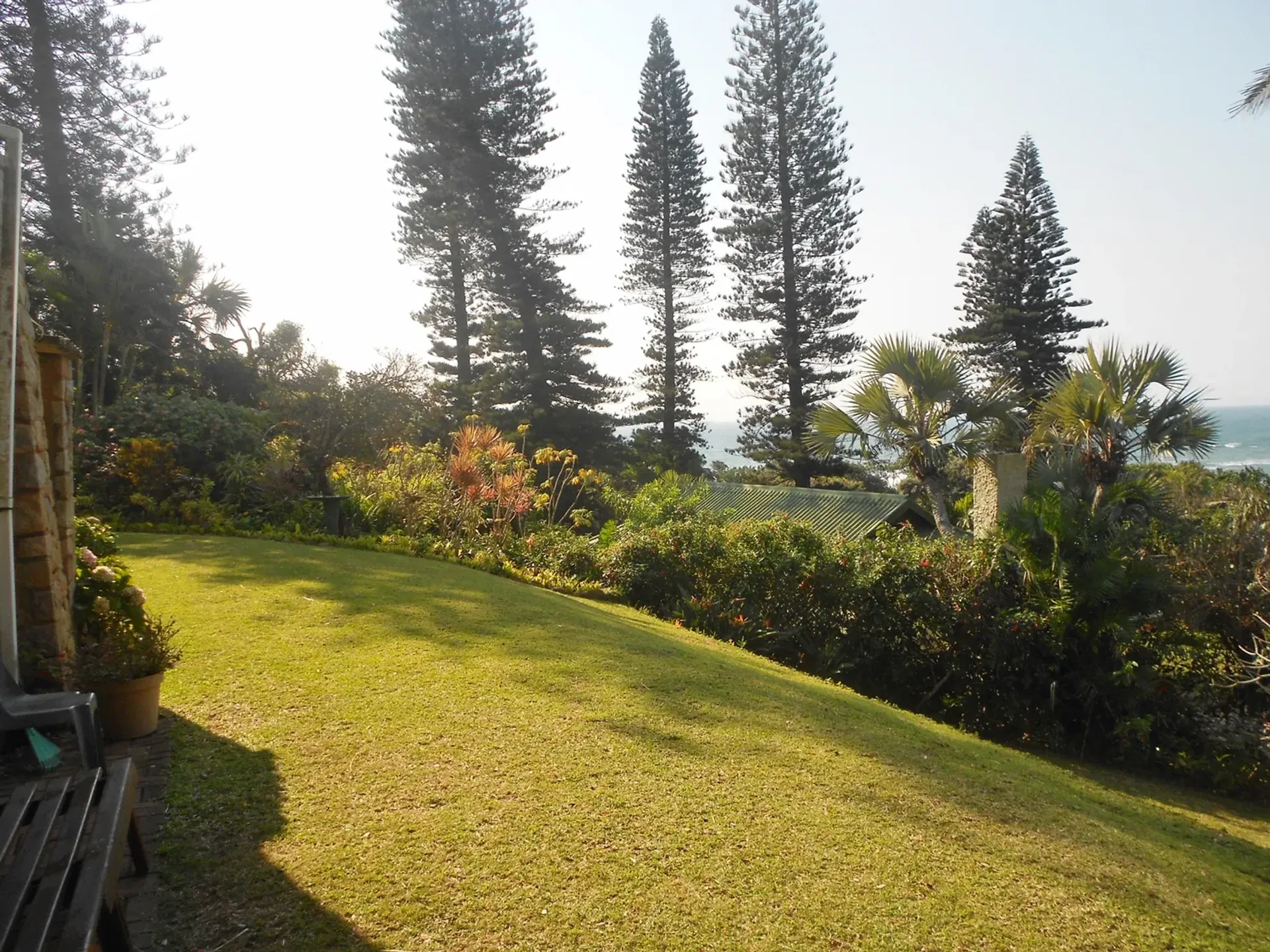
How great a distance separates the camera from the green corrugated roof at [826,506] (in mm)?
11219

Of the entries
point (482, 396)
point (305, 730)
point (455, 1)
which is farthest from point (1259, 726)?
point (455, 1)

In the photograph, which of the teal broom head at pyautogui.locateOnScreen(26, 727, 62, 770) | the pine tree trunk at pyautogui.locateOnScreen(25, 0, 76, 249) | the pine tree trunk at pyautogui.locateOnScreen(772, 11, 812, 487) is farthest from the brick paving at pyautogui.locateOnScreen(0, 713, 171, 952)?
the pine tree trunk at pyautogui.locateOnScreen(772, 11, 812, 487)

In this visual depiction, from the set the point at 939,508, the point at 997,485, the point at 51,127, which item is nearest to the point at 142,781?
the point at 997,485

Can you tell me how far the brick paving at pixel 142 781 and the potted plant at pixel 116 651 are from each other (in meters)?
0.11

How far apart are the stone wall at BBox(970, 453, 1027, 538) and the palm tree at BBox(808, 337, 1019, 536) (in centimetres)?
114

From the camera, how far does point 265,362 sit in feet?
50.5

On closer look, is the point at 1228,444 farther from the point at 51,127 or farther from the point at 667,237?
the point at 51,127

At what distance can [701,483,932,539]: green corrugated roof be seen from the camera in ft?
36.8

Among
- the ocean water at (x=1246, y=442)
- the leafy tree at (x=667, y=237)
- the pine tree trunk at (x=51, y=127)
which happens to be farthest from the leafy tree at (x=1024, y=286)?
the pine tree trunk at (x=51, y=127)

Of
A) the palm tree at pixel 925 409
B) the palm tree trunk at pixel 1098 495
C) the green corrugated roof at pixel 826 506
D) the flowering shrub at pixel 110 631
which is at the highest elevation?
the palm tree at pixel 925 409

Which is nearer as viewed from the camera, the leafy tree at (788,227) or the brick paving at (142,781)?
the brick paving at (142,781)

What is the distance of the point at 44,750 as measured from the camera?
2412 mm

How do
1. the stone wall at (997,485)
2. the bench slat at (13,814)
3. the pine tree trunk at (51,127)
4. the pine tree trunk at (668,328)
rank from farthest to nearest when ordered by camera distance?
the pine tree trunk at (668,328)
the pine tree trunk at (51,127)
the stone wall at (997,485)
the bench slat at (13,814)

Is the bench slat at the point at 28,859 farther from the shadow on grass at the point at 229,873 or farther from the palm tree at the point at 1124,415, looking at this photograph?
the palm tree at the point at 1124,415
